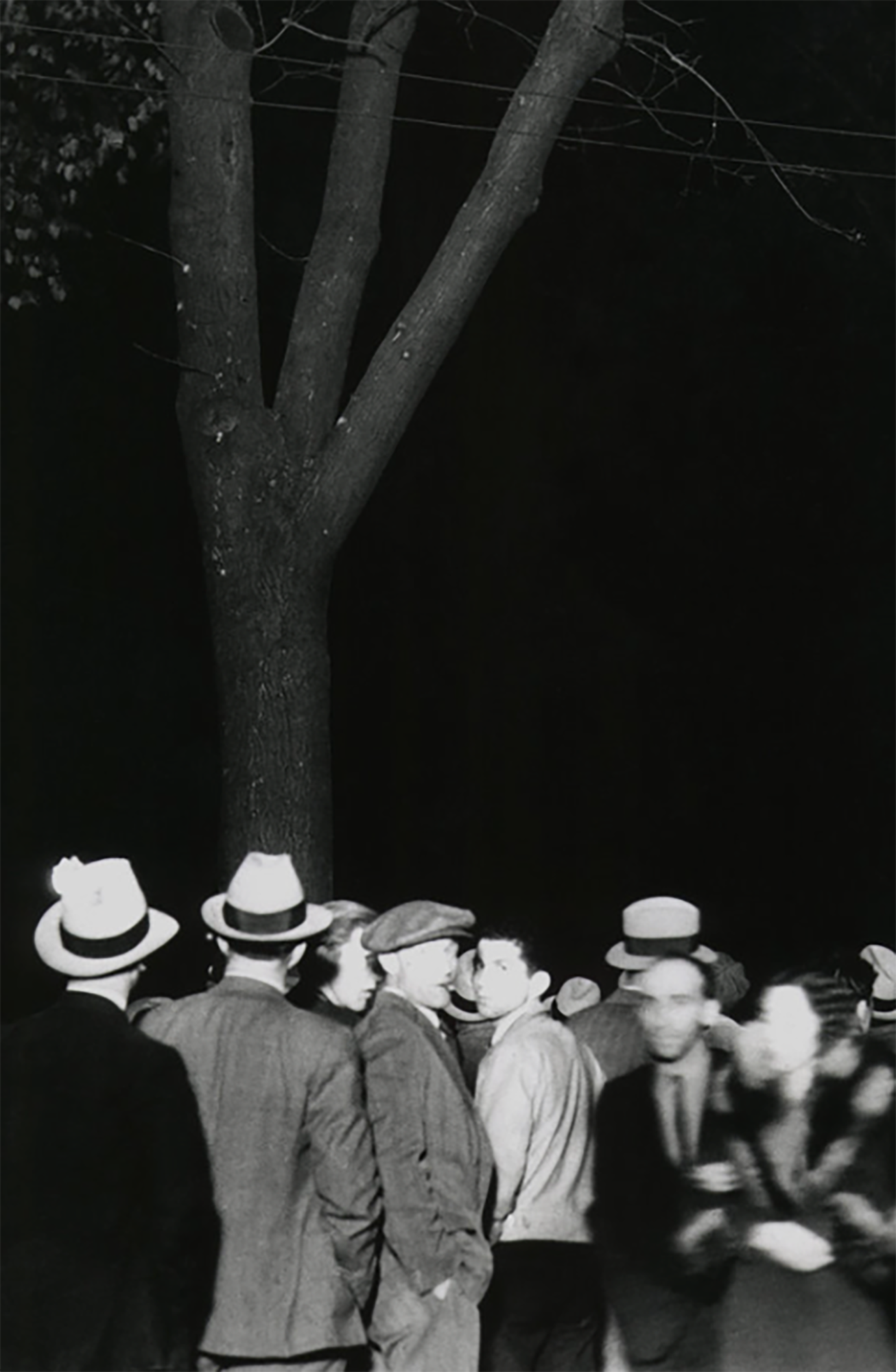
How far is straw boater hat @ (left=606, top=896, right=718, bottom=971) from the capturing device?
6652 mm

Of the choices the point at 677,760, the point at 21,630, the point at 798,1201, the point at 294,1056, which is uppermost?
the point at 21,630

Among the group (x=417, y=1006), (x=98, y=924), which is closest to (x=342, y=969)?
(x=417, y=1006)

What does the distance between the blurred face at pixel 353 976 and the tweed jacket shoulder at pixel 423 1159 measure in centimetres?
85

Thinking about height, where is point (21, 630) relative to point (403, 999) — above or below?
above

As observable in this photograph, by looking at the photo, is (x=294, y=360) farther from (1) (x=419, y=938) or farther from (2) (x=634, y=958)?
(1) (x=419, y=938)

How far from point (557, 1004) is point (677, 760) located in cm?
769

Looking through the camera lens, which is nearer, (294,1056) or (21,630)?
(294,1056)

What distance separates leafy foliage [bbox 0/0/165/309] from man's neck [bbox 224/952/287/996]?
6022mm

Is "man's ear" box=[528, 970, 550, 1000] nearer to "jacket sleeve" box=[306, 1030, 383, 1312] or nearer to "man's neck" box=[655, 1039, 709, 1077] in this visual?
"man's neck" box=[655, 1039, 709, 1077]

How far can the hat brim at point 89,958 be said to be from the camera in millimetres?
5230

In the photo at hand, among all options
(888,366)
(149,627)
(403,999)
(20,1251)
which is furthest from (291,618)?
(888,366)

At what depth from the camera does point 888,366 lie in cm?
1546

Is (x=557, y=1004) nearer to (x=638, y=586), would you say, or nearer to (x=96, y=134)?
(x=96, y=134)

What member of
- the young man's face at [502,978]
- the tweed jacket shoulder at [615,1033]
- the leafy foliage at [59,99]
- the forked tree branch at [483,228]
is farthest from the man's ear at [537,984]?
the leafy foliage at [59,99]
